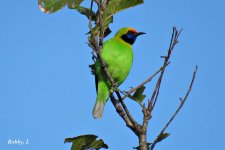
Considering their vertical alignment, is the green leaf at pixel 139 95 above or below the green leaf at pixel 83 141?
above

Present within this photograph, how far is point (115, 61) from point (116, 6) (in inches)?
83.5

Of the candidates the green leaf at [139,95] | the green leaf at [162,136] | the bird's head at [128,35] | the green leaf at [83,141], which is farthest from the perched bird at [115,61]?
the green leaf at [162,136]

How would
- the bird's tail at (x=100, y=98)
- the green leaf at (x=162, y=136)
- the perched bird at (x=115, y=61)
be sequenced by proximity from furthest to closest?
the perched bird at (x=115, y=61)
the bird's tail at (x=100, y=98)
the green leaf at (x=162, y=136)

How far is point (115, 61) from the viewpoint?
4836 millimetres

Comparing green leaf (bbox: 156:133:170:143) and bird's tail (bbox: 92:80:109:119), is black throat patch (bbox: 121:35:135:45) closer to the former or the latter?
bird's tail (bbox: 92:80:109:119)

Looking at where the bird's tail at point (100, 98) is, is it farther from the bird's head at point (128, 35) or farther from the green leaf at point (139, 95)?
the green leaf at point (139, 95)

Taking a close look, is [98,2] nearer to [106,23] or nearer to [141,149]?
[106,23]

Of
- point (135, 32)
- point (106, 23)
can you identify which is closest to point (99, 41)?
point (106, 23)

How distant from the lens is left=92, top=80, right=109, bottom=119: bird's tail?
439 cm

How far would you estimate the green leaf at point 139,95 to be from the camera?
262cm

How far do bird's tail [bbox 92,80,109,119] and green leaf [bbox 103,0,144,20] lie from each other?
71.2 inches

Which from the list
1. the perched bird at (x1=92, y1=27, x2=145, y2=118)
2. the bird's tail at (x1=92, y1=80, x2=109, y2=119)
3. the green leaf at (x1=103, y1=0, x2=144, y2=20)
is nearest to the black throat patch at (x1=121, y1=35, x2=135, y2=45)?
the perched bird at (x1=92, y1=27, x2=145, y2=118)

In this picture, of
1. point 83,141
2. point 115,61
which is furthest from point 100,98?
point 83,141

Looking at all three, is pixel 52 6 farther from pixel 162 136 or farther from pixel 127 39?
pixel 127 39
